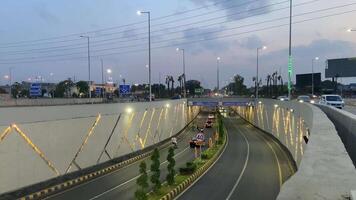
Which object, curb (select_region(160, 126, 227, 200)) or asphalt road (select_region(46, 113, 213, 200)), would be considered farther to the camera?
curb (select_region(160, 126, 227, 200))

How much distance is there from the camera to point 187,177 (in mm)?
36500

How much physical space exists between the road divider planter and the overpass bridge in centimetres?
67

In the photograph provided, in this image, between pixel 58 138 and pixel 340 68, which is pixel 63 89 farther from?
pixel 58 138

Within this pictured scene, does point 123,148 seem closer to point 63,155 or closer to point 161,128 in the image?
point 63,155

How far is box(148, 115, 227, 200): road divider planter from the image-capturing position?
29.8 metres

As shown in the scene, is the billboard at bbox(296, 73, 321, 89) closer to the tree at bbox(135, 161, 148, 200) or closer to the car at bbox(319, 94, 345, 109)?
the car at bbox(319, 94, 345, 109)

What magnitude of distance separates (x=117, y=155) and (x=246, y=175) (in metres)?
12.1

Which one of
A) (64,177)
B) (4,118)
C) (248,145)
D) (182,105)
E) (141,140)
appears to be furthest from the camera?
(182,105)

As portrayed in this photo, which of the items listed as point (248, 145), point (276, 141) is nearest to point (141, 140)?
point (248, 145)

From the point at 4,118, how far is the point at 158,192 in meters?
10.2

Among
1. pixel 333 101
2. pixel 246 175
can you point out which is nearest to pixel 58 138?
pixel 246 175

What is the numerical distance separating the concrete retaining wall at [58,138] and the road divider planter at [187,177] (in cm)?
723

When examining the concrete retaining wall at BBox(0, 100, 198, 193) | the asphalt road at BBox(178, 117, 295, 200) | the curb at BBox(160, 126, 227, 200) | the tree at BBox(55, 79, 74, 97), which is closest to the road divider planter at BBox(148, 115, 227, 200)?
the curb at BBox(160, 126, 227, 200)

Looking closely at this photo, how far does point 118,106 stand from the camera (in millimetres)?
45594
